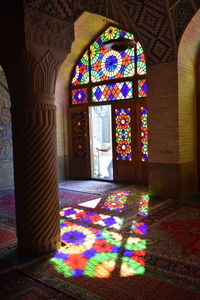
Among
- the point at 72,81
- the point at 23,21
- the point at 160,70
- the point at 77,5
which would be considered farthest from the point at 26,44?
the point at 72,81

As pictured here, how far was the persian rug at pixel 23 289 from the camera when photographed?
2.92m

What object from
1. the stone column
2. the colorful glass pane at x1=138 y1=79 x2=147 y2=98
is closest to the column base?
the stone column

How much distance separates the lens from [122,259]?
365 cm

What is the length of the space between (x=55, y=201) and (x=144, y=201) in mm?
2927

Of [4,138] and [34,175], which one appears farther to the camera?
[4,138]

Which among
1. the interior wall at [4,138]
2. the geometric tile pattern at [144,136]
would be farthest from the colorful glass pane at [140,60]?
the interior wall at [4,138]

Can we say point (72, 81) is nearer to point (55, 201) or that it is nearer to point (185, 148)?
point (185, 148)

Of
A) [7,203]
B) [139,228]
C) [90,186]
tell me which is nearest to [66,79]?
[90,186]

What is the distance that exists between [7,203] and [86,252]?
335 cm

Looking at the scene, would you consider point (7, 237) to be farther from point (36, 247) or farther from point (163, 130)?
point (163, 130)

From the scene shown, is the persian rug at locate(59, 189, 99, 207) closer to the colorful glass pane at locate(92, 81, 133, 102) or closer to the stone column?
the stone column

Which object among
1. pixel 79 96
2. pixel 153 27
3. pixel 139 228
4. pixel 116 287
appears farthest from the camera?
pixel 79 96

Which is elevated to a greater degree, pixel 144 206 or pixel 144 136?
pixel 144 136

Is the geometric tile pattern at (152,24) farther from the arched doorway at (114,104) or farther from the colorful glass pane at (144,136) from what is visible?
the colorful glass pane at (144,136)
